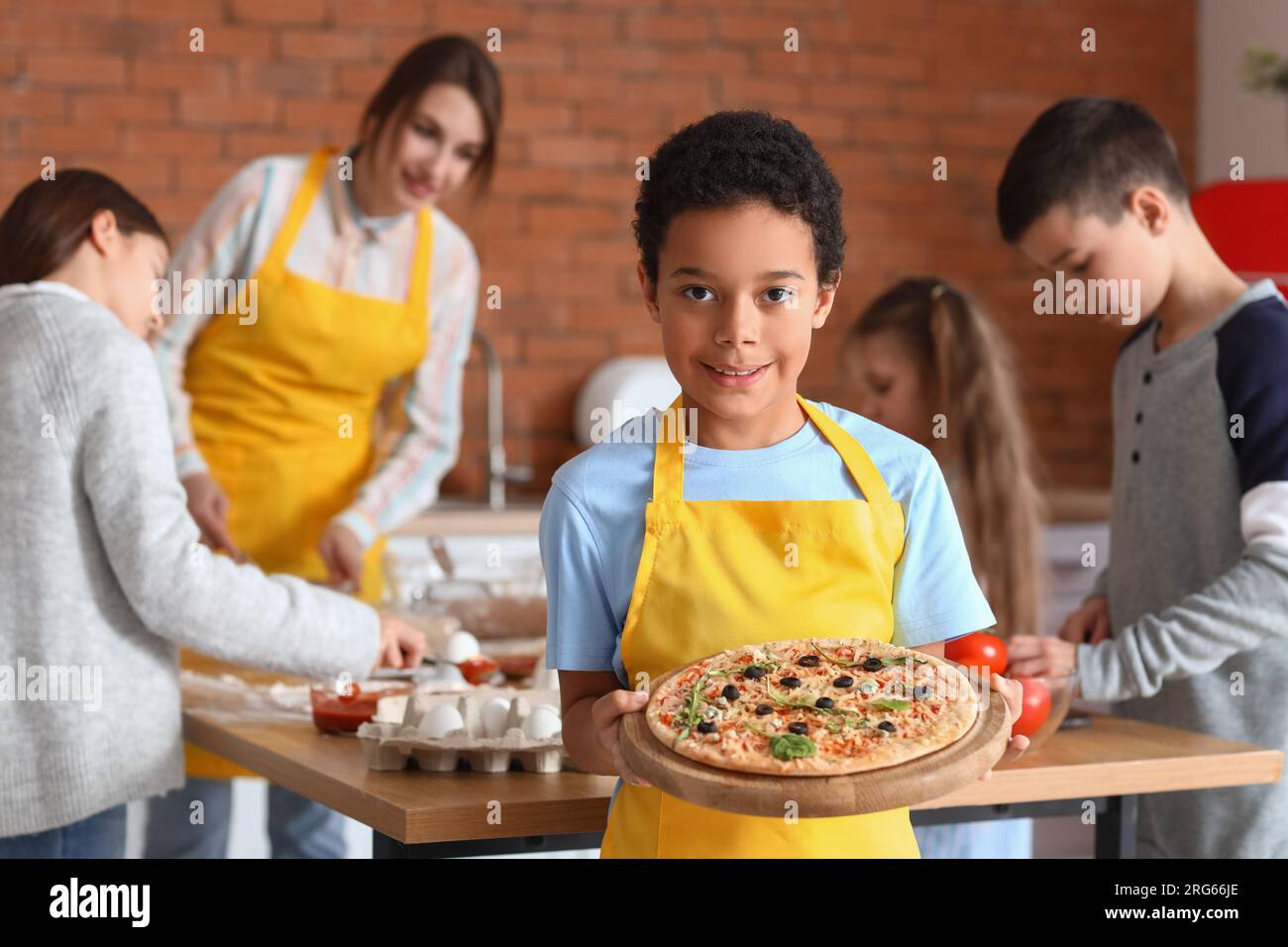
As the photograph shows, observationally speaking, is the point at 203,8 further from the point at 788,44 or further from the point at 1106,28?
the point at 1106,28

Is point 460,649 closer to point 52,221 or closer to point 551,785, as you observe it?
point 551,785

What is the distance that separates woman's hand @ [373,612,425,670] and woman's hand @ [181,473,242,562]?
603 millimetres

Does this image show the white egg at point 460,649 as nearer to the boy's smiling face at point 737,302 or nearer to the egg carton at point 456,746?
the egg carton at point 456,746

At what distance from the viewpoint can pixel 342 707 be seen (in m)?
1.58

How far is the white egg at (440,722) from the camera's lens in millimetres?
1413

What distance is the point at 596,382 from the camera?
3.92m

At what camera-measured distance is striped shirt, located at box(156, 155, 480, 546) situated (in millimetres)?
2477

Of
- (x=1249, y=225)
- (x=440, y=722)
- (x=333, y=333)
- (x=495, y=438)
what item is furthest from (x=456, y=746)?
(x=495, y=438)

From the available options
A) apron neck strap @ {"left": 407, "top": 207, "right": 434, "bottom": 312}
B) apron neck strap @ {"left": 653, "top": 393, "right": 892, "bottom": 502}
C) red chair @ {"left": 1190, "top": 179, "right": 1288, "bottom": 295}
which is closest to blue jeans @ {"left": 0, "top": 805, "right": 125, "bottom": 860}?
apron neck strap @ {"left": 653, "top": 393, "right": 892, "bottom": 502}

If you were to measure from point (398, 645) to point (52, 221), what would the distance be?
2.02 ft

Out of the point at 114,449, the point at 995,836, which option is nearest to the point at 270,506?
the point at 114,449

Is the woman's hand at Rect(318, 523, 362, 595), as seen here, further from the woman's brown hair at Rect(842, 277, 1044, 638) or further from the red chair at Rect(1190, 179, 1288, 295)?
the red chair at Rect(1190, 179, 1288, 295)

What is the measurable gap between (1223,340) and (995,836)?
84 cm

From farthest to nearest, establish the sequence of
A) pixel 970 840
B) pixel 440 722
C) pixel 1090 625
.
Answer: pixel 970 840
pixel 1090 625
pixel 440 722
